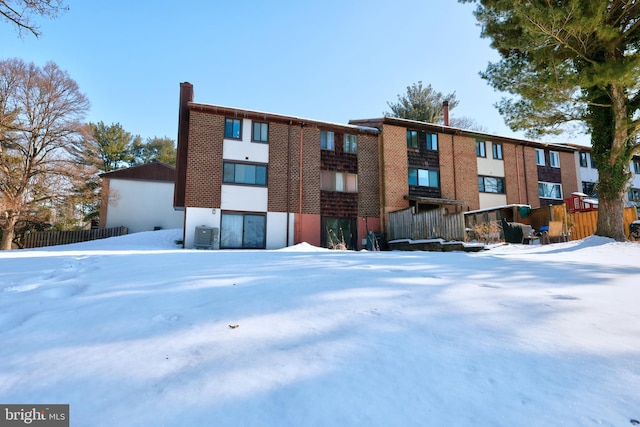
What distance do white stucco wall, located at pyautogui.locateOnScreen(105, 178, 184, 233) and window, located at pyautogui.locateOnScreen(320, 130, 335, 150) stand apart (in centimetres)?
1307

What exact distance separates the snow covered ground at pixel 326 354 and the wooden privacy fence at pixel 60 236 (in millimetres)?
20958

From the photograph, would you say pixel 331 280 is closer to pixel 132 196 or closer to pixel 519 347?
pixel 519 347

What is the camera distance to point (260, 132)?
1655 centimetres

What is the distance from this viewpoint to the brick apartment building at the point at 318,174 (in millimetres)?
15367

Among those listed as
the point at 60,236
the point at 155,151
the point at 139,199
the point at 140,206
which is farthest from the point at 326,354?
the point at 155,151

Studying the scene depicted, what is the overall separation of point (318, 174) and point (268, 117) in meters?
3.74

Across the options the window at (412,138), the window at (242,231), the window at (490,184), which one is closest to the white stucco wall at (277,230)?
the window at (242,231)

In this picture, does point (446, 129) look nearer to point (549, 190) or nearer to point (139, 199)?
point (549, 190)

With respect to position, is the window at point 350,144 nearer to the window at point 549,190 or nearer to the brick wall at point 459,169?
the brick wall at point 459,169

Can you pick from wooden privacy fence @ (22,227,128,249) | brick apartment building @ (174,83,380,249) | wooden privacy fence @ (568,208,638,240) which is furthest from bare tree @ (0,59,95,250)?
wooden privacy fence @ (568,208,638,240)

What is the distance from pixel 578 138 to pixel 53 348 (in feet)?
53.2

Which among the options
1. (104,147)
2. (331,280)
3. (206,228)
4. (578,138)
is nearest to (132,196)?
(104,147)

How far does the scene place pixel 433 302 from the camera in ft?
9.30

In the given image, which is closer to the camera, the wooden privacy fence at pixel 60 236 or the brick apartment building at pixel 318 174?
the brick apartment building at pixel 318 174
